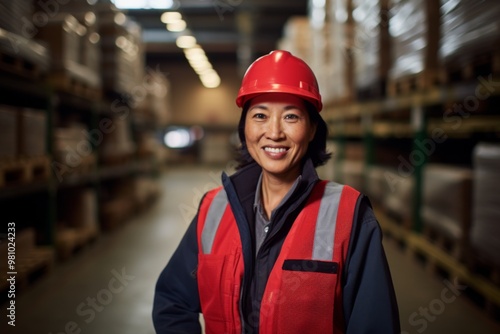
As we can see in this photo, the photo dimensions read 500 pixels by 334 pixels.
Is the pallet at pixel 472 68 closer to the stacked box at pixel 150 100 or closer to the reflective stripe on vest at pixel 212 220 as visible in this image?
the reflective stripe on vest at pixel 212 220

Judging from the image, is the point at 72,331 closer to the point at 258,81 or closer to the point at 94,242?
the point at 258,81

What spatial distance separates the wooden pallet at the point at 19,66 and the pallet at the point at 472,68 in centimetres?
380

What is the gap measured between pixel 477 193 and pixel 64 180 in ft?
13.9

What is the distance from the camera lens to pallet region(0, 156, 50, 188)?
13.4 ft

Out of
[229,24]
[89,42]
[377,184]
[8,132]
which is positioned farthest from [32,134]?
[229,24]

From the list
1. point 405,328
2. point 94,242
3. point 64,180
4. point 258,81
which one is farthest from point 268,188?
point 94,242

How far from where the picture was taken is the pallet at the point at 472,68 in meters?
3.46

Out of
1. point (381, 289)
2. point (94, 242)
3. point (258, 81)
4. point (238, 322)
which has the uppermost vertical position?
point (258, 81)

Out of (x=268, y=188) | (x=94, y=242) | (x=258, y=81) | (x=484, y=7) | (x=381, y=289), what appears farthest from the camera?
(x=94, y=242)

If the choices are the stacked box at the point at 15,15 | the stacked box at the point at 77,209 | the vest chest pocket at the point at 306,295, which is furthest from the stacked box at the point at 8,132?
the vest chest pocket at the point at 306,295

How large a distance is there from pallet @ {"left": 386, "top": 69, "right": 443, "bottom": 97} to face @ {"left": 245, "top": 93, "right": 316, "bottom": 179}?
10.4ft

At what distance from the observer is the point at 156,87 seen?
39.2 feet

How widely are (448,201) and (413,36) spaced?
174 cm

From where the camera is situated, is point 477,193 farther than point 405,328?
Yes
